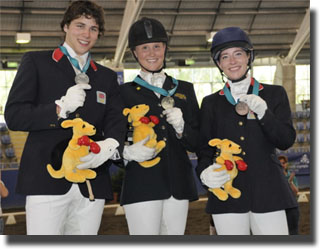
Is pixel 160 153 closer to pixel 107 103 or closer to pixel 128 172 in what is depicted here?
pixel 128 172

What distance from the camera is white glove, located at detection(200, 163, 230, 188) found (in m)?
2.29

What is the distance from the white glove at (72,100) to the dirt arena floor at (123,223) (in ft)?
12.2

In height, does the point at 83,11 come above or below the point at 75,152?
above

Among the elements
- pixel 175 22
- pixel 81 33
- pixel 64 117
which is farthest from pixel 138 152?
pixel 175 22

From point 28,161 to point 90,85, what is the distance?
0.46m

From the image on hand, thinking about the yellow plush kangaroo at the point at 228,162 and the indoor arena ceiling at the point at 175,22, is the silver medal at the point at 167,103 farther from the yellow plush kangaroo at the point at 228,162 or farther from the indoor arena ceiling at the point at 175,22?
the indoor arena ceiling at the point at 175,22

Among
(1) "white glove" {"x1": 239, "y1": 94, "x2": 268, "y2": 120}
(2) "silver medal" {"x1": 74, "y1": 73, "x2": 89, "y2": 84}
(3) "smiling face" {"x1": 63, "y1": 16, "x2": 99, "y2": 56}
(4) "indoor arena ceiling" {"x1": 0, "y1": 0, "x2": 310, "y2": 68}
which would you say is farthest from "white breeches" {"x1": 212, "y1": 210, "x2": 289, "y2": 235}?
(4) "indoor arena ceiling" {"x1": 0, "y1": 0, "x2": 310, "y2": 68}

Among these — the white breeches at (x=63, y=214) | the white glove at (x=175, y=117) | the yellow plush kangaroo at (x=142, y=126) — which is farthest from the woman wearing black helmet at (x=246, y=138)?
the white breeches at (x=63, y=214)

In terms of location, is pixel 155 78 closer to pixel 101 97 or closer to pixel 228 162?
pixel 101 97

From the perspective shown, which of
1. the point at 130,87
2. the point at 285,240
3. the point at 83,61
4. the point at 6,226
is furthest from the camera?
the point at 6,226

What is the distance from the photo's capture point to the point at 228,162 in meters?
2.28

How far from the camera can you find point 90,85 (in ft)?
7.87

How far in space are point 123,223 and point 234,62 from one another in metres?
4.34

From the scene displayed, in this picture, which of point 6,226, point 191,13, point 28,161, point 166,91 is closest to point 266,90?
point 166,91
